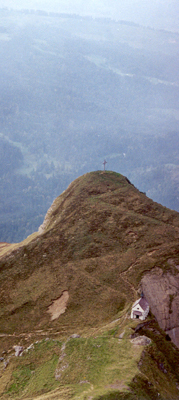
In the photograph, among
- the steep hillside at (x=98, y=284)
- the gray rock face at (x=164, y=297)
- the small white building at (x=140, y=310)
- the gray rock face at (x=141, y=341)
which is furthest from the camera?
the gray rock face at (x=164, y=297)

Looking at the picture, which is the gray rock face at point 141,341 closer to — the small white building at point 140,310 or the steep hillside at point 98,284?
the steep hillside at point 98,284

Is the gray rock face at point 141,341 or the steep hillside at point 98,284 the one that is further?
the gray rock face at point 141,341

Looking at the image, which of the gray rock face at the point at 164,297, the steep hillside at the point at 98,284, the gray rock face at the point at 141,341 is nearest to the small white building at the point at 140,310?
the steep hillside at the point at 98,284

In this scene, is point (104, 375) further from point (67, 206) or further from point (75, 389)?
point (67, 206)

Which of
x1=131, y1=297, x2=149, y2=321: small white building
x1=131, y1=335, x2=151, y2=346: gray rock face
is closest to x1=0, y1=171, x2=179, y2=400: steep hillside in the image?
x1=131, y1=335, x2=151, y2=346: gray rock face

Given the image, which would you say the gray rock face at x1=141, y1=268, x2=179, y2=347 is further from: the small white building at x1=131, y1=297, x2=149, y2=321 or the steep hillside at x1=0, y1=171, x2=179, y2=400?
the small white building at x1=131, y1=297, x2=149, y2=321

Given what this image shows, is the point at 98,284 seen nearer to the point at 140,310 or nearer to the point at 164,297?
the point at 164,297
